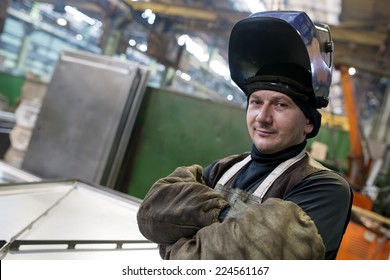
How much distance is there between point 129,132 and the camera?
2.19 m

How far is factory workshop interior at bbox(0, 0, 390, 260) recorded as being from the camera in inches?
47.7

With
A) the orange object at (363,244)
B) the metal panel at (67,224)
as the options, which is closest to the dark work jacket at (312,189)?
the metal panel at (67,224)

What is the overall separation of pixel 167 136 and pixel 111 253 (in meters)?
1.26

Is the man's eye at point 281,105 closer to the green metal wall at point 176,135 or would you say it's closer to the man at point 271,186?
the man at point 271,186

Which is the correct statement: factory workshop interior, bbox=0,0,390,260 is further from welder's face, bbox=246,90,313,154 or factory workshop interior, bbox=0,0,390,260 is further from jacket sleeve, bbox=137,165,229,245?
welder's face, bbox=246,90,313,154

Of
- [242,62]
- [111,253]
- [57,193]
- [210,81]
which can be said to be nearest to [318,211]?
[242,62]

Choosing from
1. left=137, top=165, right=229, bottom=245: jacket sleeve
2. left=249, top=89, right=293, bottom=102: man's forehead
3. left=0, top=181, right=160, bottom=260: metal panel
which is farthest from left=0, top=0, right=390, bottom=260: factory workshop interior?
left=249, top=89, right=293, bottom=102: man's forehead

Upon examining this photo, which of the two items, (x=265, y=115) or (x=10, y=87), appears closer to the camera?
(x=265, y=115)

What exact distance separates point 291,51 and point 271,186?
0.29 m

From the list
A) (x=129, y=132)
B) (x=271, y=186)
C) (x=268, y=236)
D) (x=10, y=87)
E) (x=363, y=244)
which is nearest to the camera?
(x=268, y=236)

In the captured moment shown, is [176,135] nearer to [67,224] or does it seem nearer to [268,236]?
[67,224]

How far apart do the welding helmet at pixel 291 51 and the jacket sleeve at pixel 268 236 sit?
25 centimetres

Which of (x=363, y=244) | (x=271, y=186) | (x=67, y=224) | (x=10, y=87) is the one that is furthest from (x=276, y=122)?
(x=10, y=87)

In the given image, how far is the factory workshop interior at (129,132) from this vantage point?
1211 mm
